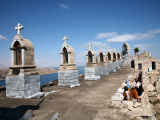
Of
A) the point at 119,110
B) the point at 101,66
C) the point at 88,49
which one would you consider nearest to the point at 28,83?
the point at 119,110

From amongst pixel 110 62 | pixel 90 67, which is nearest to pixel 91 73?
pixel 90 67

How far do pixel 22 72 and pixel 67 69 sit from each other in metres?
4.09

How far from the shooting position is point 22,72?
6.14 m

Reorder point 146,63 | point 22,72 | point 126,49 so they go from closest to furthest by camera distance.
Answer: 1. point 22,72
2. point 146,63
3. point 126,49

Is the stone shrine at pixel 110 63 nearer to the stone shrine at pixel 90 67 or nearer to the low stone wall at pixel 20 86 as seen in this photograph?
the stone shrine at pixel 90 67

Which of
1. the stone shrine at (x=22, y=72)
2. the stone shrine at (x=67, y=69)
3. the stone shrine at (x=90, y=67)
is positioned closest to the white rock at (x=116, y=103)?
the stone shrine at (x=22, y=72)

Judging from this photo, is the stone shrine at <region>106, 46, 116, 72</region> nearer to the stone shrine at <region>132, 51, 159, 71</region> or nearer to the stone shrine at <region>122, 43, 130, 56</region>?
the stone shrine at <region>132, 51, 159, 71</region>

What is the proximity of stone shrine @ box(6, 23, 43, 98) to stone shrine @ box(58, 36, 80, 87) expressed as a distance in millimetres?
3075

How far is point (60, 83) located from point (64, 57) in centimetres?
249

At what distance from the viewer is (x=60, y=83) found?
977cm

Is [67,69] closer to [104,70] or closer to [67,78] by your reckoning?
[67,78]

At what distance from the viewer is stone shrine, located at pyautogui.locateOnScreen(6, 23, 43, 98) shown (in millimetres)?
6016

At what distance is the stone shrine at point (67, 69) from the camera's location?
953 centimetres

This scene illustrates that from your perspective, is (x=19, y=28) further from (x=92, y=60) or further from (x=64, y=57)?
(x=92, y=60)
